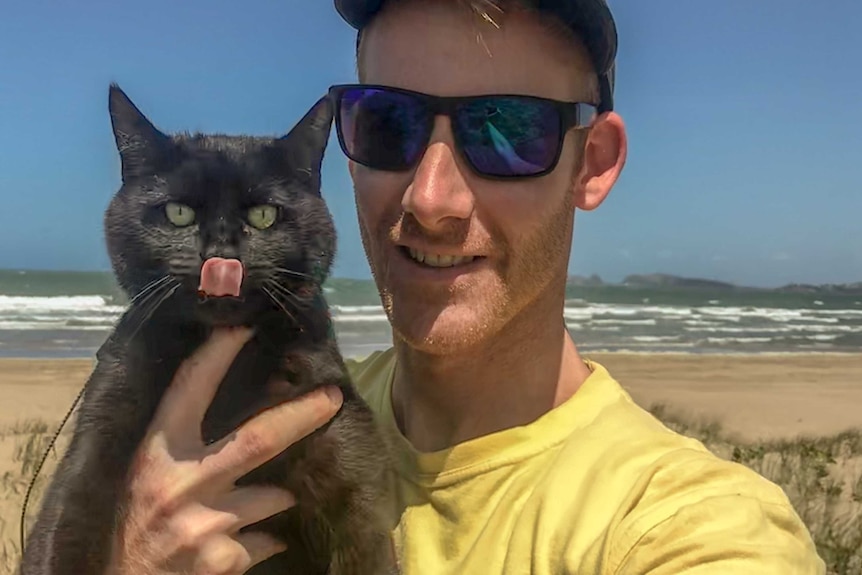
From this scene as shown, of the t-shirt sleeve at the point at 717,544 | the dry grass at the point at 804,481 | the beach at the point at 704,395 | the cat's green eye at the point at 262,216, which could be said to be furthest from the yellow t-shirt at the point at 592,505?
the beach at the point at 704,395

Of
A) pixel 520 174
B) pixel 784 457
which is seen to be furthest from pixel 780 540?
pixel 784 457

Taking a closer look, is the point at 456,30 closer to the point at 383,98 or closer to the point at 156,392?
the point at 383,98

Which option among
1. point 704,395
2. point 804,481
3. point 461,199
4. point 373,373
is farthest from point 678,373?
point 461,199

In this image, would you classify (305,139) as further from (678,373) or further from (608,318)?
(608,318)

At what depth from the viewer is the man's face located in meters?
1.81

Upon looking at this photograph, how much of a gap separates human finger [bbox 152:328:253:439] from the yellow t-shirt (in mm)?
494

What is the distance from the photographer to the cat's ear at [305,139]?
1.93 meters

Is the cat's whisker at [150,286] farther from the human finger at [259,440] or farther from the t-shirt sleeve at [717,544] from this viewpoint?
the t-shirt sleeve at [717,544]

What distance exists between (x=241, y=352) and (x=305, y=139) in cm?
54

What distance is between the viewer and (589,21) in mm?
1854

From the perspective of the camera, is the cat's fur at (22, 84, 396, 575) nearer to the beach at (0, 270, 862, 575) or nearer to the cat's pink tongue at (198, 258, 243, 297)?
the cat's pink tongue at (198, 258, 243, 297)

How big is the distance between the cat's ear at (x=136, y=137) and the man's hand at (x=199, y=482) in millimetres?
432

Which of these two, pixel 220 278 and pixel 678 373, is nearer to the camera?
pixel 220 278

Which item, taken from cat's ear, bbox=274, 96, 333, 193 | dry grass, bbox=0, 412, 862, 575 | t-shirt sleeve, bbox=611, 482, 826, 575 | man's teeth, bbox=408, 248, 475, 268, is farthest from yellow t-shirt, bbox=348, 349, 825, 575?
dry grass, bbox=0, 412, 862, 575
